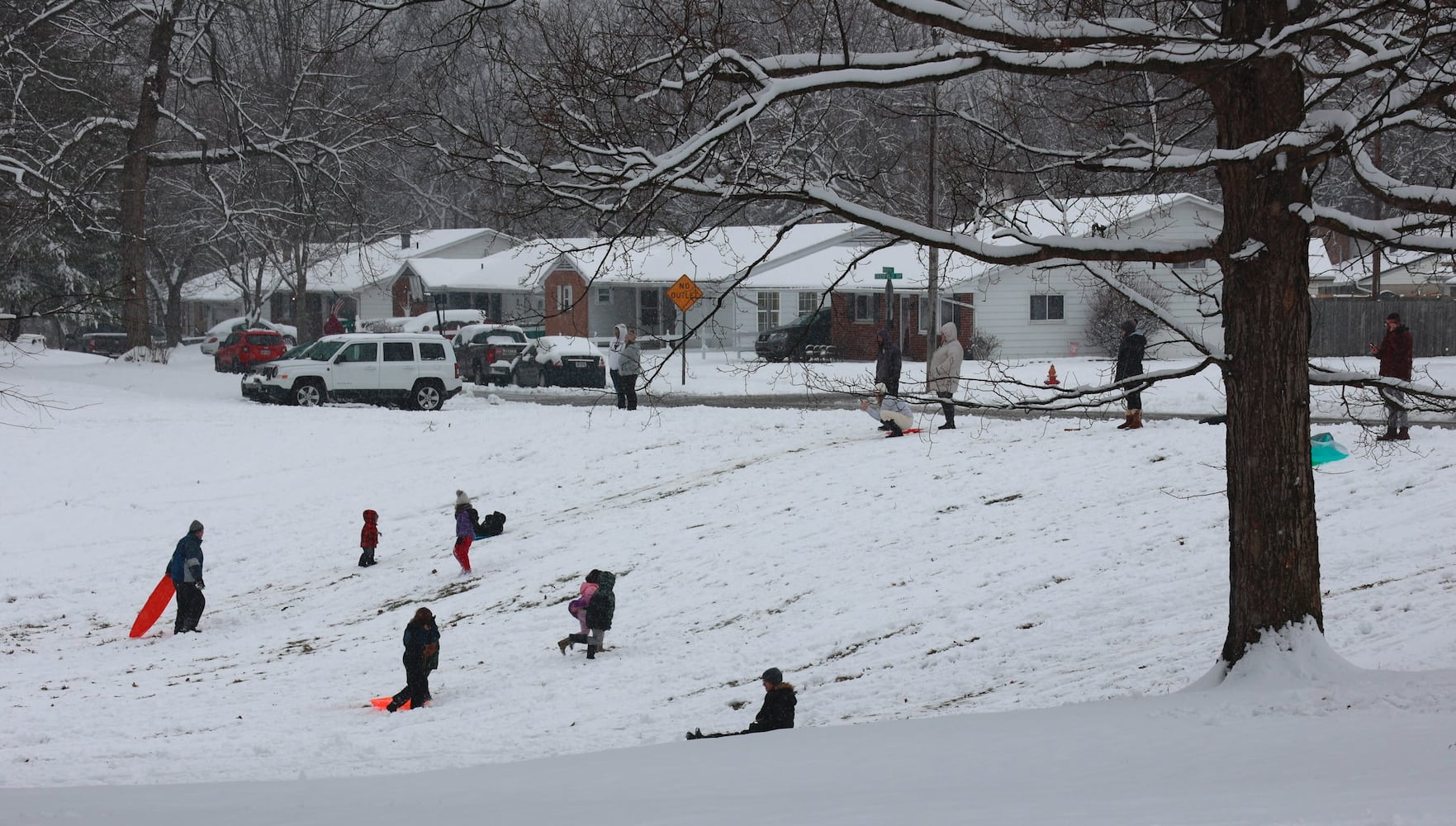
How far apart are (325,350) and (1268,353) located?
26872 millimetres

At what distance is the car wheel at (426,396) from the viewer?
31.3 metres

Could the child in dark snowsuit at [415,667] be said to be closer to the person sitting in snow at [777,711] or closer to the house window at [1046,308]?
the person sitting in snow at [777,711]

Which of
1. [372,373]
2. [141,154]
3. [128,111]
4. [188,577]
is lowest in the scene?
[188,577]

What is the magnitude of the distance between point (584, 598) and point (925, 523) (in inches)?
188

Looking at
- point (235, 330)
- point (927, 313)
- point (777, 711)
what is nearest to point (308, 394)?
point (927, 313)

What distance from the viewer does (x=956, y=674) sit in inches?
445

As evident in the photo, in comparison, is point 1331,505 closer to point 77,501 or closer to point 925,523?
point 925,523

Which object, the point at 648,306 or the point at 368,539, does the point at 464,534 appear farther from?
the point at 648,306

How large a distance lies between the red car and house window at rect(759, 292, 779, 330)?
1687cm

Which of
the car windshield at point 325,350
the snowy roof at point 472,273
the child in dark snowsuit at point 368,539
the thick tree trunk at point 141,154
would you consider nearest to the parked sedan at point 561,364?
the car windshield at point 325,350

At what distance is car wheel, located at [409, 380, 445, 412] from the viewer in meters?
31.3

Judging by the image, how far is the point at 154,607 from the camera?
16562mm

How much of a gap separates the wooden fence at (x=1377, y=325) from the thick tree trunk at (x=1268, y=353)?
34102 mm

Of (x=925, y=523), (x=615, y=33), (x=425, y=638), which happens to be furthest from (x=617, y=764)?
(x=925, y=523)
